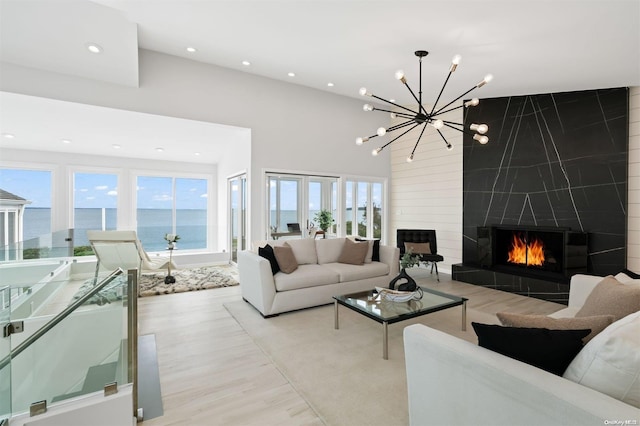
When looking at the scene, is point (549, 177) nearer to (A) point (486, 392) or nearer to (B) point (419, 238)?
(B) point (419, 238)

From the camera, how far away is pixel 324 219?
21.8ft

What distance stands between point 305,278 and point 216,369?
159cm

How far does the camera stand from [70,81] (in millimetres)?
4109

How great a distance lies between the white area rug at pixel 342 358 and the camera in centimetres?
204

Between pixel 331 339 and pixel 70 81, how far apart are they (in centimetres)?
467

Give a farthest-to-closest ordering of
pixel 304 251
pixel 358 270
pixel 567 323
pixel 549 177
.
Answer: pixel 549 177 → pixel 304 251 → pixel 358 270 → pixel 567 323

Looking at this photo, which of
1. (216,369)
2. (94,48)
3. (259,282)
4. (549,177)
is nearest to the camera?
(216,369)

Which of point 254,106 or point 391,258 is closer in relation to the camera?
point 391,258

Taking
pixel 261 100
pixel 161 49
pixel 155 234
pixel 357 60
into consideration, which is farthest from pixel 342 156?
pixel 155 234

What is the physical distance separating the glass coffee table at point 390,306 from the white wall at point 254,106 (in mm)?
2830

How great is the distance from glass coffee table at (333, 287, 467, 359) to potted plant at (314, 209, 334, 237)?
126 inches

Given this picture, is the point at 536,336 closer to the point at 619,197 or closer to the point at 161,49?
the point at 619,197

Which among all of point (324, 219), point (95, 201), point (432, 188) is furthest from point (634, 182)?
point (95, 201)

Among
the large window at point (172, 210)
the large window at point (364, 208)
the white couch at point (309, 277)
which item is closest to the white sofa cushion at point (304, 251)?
the white couch at point (309, 277)
